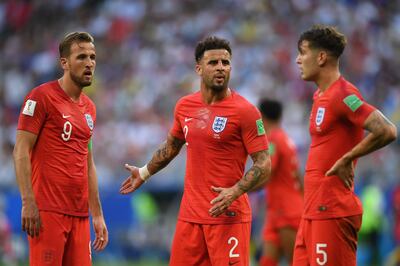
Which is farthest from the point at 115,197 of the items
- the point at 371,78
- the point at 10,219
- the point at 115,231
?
the point at 371,78

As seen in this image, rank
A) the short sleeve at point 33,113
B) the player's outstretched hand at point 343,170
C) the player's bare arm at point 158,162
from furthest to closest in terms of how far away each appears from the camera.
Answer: the player's bare arm at point 158,162, the short sleeve at point 33,113, the player's outstretched hand at point 343,170

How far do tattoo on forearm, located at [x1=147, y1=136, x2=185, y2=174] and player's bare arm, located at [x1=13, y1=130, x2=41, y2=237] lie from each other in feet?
4.55

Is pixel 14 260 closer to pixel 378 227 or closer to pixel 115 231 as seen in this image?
pixel 115 231

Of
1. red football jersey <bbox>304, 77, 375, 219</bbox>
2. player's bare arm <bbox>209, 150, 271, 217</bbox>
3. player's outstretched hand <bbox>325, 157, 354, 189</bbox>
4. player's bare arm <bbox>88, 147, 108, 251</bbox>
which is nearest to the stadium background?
player's bare arm <bbox>88, 147, 108, 251</bbox>

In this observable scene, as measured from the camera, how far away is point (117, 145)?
67.3 ft

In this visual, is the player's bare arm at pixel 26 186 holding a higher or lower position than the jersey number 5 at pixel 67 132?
lower

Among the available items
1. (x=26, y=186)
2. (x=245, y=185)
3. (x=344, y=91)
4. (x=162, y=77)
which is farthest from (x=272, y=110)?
(x=162, y=77)

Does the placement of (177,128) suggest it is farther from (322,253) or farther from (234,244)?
(322,253)

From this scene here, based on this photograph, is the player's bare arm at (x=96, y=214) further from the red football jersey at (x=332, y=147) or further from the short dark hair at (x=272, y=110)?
the short dark hair at (x=272, y=110)

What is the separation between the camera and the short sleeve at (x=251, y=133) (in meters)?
8.13

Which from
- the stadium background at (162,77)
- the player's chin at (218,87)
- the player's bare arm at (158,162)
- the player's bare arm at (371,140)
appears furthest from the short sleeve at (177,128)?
the stadium background at (162,77)

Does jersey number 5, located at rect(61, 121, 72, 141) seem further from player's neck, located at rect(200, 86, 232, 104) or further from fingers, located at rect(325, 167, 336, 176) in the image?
fingers, located at rect(325, 167, 336, 176)

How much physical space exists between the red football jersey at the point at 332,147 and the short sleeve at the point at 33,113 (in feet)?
7.81

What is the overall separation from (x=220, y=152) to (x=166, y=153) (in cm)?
75
